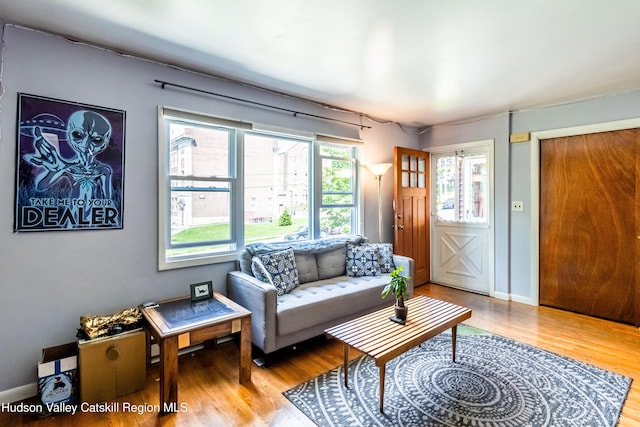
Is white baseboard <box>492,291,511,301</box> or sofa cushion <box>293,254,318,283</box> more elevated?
sofa cushion <box>293,254,318,283</box>

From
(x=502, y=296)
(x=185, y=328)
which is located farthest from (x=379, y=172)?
(x=185, y=328)

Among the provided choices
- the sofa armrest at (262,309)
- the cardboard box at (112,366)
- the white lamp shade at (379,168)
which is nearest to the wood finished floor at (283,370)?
the cardboard box at (112,366)

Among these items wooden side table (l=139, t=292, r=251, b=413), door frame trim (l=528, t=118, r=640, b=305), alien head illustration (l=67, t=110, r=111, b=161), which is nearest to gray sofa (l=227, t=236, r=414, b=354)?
wooden side table (l=139, t=292, r=251, b=413)

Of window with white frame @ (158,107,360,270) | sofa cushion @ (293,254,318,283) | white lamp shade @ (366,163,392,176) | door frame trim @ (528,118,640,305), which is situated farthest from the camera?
white lamp shade @ (366,163,392,176)

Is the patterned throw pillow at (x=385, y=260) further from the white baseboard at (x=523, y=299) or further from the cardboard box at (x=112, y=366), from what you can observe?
the cardboard box at (x=112, y=366)

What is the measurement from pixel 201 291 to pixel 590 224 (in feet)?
13.4

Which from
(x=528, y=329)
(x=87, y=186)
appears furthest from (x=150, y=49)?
(x=528, y=329)

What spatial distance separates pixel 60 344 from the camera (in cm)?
217

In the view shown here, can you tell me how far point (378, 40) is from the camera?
2191mm

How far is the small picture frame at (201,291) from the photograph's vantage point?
2473 millimetres

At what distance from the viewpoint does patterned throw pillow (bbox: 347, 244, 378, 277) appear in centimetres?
342

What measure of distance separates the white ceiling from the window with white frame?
561mm

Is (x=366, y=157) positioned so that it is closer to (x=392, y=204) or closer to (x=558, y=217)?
(x=392, y=204)

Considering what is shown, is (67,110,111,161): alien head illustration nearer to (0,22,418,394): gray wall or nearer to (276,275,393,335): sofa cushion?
(0,22,418,394): gray wall
